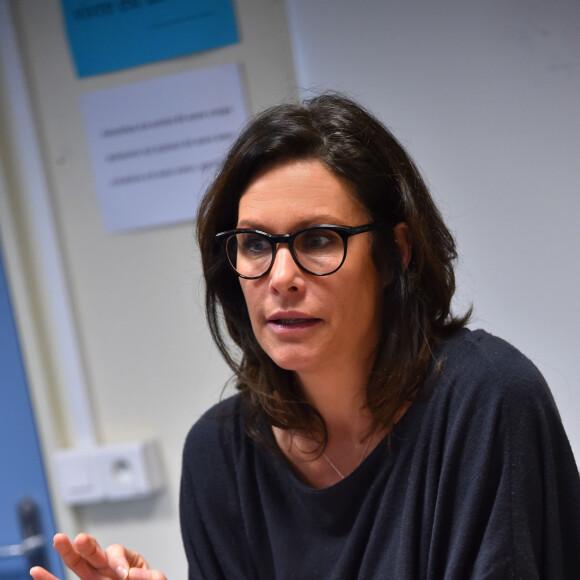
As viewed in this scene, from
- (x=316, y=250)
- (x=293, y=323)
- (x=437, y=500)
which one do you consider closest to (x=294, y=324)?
(x=293, y=323)

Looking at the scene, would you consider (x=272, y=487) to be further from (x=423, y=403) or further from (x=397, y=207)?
(x=397, y=207)

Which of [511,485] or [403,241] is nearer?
[511,485]

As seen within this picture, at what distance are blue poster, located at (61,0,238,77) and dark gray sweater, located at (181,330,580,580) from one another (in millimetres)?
905

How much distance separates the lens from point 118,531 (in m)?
1.88

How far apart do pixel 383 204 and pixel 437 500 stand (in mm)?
466

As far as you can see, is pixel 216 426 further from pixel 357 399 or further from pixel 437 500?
pixel 437 500

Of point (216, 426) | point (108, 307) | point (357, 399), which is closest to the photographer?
point (357, 399)

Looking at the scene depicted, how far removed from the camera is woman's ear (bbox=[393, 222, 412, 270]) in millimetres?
1219

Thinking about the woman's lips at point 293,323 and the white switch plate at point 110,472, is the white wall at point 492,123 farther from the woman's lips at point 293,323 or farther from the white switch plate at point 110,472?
the white switch plate at point 110,472

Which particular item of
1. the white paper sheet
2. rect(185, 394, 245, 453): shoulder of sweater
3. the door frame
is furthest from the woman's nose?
the door frame

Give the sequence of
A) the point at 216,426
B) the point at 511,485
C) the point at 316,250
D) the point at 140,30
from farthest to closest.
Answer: the point at 140,30 → the point at 216,426 → the point at 316,250 → the point at 511,485

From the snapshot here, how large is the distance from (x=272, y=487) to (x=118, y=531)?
720 millimetres

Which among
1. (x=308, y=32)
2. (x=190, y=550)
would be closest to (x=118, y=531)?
(x=190, y=550)

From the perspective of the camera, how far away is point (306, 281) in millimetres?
1144
